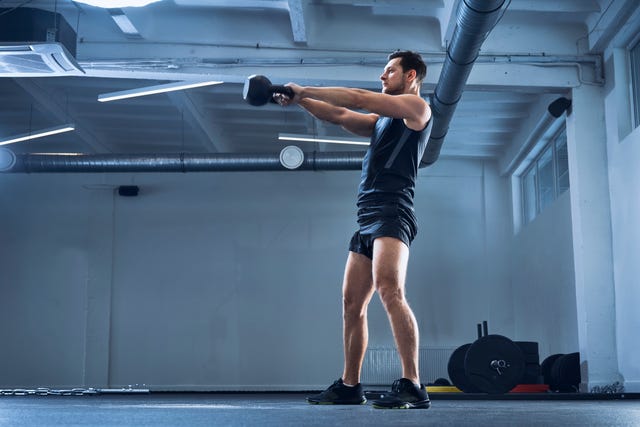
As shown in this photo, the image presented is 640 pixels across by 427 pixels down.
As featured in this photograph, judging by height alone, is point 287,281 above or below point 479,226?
below

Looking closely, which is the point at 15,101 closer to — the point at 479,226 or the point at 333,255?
the point at 333,255

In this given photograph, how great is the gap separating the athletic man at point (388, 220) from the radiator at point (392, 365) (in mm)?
7475

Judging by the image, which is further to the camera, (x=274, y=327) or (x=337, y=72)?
(x=274, y=327)

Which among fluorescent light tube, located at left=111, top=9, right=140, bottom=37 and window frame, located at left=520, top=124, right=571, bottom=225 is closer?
fluorescent light tube, located at left=111, top=9, right=140, bottom=37

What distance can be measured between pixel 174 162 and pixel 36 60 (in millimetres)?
3832

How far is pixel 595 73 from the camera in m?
7.16

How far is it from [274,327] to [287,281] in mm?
617

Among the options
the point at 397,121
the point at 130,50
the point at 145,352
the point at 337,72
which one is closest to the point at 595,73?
the point at 337,72

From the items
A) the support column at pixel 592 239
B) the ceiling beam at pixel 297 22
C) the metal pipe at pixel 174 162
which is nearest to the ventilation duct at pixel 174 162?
the metal pipe at pixel 174 162

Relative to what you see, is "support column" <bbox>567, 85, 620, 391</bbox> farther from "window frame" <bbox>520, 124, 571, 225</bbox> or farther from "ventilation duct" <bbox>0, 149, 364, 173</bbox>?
"ventilation duct" <bbox>0, 149, 364, 173</bbox>

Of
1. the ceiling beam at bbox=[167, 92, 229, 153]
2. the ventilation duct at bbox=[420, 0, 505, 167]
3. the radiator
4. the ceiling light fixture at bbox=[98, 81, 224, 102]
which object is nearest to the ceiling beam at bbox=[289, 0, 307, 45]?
the ceiling light fixture at bbox=[98, 81, 224, 102]

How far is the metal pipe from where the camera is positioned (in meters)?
9.37

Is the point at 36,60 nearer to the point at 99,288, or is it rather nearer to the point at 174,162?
the point at 174,162

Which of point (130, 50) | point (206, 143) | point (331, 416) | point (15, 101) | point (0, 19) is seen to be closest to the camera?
point (331, 416)
